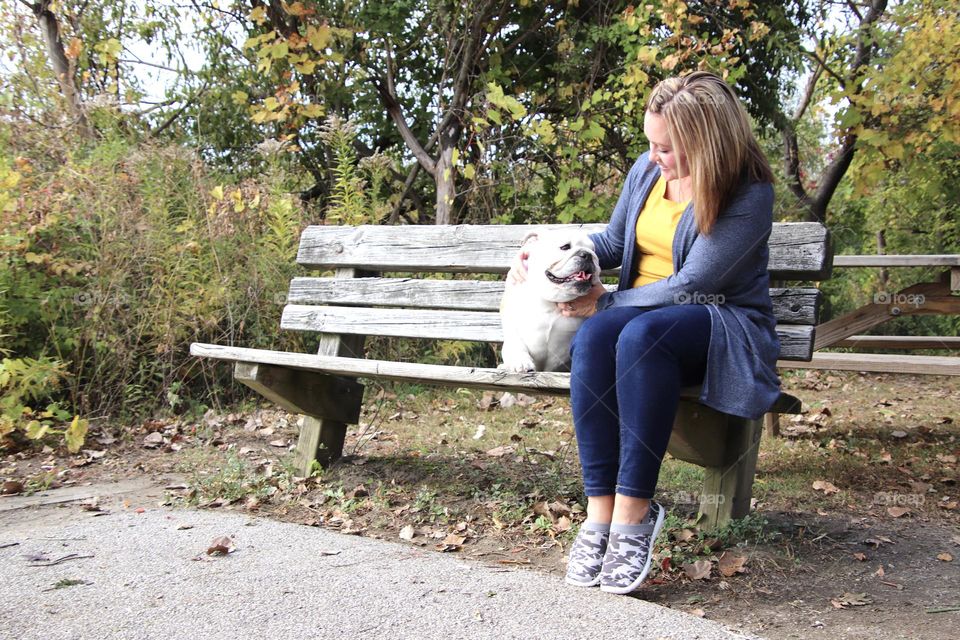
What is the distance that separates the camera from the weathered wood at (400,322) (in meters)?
3.60

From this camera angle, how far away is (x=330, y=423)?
3.91 metres

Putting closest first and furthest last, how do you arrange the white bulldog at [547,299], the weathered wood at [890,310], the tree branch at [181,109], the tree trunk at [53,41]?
the white bulldog at [547,299] < the weathered wood at [890,310] < the tree trunk at [53,41] < the tree branch at [181,109]

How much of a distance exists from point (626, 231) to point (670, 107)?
50 cm

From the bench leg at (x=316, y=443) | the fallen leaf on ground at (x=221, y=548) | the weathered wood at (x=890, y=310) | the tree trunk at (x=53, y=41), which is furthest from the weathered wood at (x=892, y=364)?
the tree trunk at (x=53, y=41)

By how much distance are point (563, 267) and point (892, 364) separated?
2.46 meters

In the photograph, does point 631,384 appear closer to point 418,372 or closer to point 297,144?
point 418,372

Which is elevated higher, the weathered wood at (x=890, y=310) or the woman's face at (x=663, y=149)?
the woman's face at (x=663, y=149)

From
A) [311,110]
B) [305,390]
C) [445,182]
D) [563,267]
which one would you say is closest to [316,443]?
[305,390]

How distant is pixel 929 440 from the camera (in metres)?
4.87

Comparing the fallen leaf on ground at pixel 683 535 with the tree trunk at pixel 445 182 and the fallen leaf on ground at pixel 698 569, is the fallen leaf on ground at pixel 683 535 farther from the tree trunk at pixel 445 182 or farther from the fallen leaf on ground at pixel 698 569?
the tree trunk at pixel 445 182

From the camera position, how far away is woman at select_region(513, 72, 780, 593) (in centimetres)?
246

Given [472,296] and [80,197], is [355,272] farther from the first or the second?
[80,197]

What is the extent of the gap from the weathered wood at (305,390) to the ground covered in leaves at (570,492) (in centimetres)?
28

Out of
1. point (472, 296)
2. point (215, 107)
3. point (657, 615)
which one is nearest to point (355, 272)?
point (472, 296)
